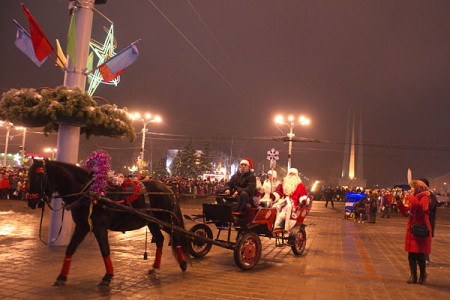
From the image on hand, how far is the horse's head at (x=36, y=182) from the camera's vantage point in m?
6.15

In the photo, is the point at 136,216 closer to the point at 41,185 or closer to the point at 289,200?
the point at 41,185

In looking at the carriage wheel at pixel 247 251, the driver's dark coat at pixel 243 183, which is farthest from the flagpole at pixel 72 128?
the carriage wheel at pixel 247 251

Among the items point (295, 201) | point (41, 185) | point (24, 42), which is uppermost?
point (24, 42)

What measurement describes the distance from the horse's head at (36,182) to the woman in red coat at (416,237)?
653 centimetres

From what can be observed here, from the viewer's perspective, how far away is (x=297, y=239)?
1024 centimetres

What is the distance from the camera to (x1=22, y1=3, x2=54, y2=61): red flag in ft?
28.7

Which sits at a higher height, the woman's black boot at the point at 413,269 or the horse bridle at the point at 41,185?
the horse bridle at the point at 41,185

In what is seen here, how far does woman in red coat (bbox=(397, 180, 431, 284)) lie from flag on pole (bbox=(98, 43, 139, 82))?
687 cm

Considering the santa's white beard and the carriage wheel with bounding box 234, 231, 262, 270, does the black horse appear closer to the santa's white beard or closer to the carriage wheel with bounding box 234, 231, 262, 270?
the carriage wheel with bounding box 234, 231, 262, 270

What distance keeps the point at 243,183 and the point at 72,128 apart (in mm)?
4269

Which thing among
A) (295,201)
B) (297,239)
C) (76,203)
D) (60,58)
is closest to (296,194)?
(295,201)

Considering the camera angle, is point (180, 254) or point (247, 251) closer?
point (180, 254)

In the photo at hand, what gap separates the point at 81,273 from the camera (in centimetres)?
719

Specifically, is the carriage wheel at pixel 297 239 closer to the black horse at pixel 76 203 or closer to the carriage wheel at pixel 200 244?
the carriage wheel at pixel 200 244
